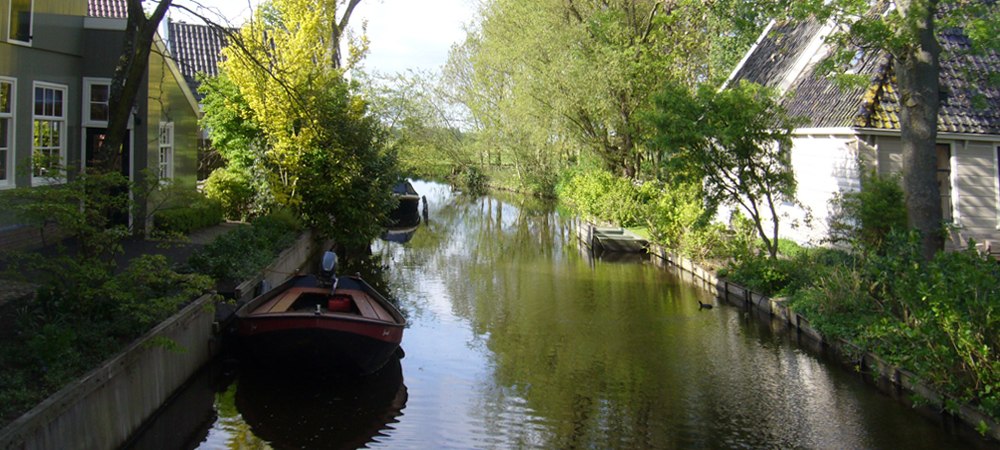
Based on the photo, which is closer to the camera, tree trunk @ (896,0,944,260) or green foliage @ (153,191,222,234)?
tree trunk @ (896,0,944,260)

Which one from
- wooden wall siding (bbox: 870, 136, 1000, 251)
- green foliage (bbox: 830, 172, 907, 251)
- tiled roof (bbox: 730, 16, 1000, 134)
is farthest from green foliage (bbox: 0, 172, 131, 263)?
wooden wall siding (bbox: 870, 136, 1000, 251)

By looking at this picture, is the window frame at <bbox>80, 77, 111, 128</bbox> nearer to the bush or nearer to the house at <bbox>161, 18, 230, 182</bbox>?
the bush

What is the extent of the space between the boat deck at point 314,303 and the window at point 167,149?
915 centimetres

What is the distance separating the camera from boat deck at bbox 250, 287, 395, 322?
1259cm

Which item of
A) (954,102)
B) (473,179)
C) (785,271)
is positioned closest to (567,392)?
(785,271)

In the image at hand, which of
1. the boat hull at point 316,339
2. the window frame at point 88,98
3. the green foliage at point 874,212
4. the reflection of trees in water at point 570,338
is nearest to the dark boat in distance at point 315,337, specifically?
the boat hull at point 316,339

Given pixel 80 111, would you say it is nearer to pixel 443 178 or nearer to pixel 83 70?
pixel 83 70

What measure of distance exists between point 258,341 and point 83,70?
9311 millimetres

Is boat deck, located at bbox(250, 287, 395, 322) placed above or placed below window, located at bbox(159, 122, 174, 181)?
below

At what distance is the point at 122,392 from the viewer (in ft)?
28.1

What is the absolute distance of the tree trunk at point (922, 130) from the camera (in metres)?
12.6

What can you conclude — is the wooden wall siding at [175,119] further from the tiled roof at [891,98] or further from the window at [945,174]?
the window at [945,174]

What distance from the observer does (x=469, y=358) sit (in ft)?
43.9

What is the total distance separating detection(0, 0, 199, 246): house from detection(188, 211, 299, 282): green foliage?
1441mm
